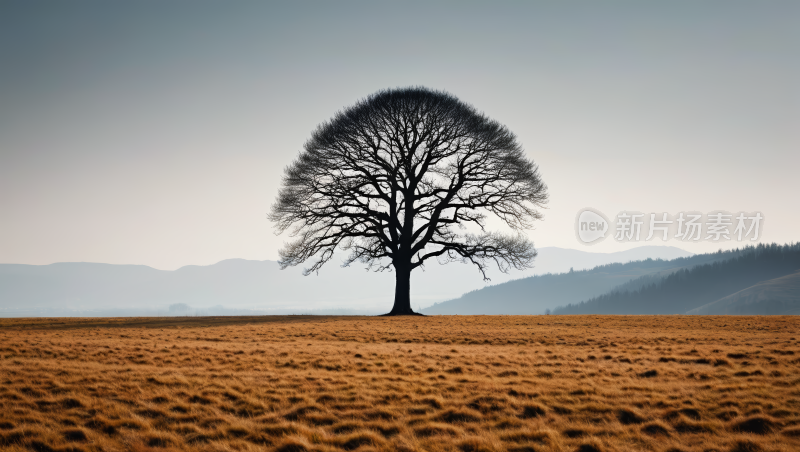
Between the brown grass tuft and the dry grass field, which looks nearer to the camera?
the dry grass field

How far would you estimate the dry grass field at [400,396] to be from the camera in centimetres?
615

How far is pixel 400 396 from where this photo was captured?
852 centimetres

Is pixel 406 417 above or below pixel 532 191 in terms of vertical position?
below

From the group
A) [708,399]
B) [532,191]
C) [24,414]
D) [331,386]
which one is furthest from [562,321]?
[24,414]

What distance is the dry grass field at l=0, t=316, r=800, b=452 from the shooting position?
615 cm

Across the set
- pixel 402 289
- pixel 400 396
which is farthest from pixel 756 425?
pixel 402 289

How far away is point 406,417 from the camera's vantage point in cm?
724

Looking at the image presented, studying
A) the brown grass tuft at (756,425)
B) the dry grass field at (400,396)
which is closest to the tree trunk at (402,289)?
the dry grass field at (400,396)

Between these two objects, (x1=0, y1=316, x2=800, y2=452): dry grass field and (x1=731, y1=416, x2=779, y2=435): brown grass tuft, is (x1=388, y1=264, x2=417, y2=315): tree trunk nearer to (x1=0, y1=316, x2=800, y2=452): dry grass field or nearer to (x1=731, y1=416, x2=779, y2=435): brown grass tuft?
(x1=0, y1=316, x2=800, y2=452): dry grass field

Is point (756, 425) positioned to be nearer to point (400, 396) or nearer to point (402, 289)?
point (400, 396)

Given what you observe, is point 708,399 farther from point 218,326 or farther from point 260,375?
point 218,326

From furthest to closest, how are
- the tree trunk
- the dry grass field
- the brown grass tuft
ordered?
the tree trunk → the brown grass tuft → the dry grass field

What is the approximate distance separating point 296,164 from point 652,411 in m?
26.2

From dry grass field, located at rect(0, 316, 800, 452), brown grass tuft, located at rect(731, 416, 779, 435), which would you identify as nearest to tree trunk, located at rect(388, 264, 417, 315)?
dry grass field, located at rect(0, 316, 800, 452)
